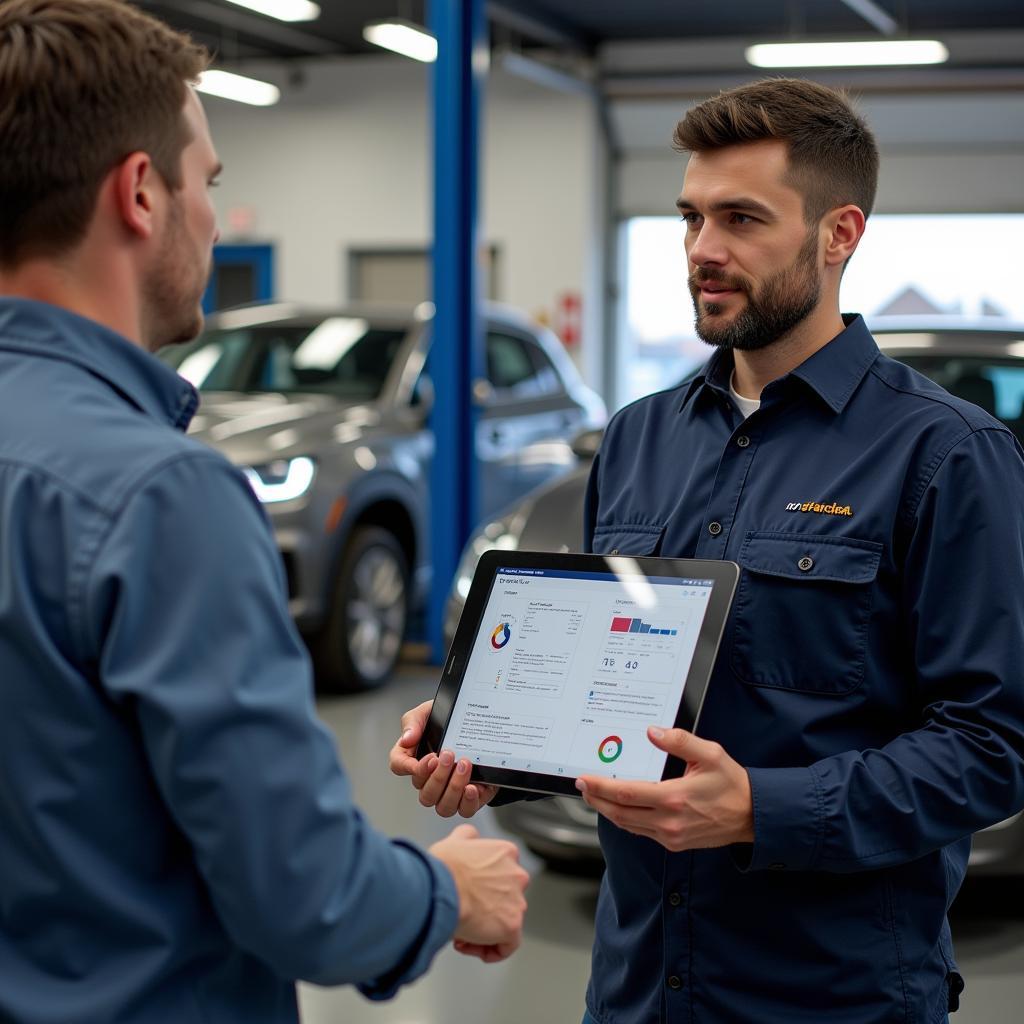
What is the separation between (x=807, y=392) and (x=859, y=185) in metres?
0.30

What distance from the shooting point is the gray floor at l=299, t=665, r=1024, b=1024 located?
10.6 ft

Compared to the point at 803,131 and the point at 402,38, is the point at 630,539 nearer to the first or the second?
the point at 803,131

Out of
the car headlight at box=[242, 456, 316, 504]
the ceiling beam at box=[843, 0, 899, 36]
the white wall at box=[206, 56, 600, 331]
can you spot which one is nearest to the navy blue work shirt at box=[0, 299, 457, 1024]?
the car headlight at box=[242, 456, 316, 504]

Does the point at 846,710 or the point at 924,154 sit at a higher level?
the point at 924,154

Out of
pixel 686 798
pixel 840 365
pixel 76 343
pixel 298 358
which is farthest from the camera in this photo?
pixel 298 358

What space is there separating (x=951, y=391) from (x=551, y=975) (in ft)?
6.71

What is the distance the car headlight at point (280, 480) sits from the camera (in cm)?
588

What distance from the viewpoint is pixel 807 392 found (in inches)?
68.7

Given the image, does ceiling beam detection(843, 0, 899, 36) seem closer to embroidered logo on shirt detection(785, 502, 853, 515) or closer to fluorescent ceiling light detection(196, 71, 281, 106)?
fluorescent ceiling light detection(196, 71, 281, 106)

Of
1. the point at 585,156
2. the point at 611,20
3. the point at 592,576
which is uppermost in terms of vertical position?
the point at 611,20

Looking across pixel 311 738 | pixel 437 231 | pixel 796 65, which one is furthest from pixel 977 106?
pixel 311 738

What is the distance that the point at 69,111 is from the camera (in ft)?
3.75

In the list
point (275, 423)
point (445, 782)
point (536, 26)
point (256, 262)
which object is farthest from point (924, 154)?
point (445, 782)

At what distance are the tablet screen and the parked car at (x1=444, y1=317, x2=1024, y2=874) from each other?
1.89 meters
